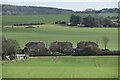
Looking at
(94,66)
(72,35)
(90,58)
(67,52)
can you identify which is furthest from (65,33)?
(94,66)

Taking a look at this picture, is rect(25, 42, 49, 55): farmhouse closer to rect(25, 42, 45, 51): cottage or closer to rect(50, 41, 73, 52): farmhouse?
rect(25, 42, 45, 51): cottage

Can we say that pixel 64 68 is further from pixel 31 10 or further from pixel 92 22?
pixel 31 10

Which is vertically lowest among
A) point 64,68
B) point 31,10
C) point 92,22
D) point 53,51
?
point 64,68

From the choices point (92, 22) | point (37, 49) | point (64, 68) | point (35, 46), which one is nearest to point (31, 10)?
point (92, 22)

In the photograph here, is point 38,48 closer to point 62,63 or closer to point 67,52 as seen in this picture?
point 67,52

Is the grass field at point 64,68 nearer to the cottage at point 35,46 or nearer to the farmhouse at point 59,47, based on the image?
the farmhouse at point 59,47

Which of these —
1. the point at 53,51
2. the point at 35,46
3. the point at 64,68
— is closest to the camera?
the point at 64,68

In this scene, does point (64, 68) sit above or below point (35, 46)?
below

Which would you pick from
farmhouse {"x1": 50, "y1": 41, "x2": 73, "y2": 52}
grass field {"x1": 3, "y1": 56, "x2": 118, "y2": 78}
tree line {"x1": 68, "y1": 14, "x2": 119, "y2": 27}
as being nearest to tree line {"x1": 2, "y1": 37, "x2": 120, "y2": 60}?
farmhouse {"x1": 50, "y1": 41, "x2": 73, "y2": 52}
